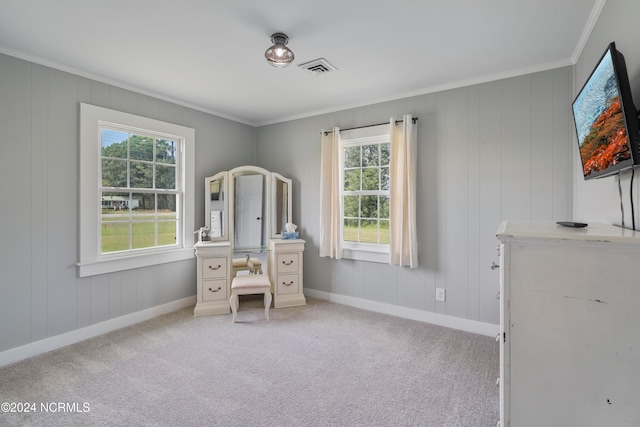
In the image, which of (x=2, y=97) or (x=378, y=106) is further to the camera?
(x=378, y=106)

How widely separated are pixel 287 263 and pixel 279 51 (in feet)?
7.83

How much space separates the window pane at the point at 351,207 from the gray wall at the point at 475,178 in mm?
615

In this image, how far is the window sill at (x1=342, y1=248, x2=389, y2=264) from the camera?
3.45 m

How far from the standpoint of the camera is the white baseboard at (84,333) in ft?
7.77

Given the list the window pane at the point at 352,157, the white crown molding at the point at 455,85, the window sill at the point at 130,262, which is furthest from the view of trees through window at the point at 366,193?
the window sill at the point at 130,262

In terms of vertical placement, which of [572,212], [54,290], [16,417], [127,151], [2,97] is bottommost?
[16,417]

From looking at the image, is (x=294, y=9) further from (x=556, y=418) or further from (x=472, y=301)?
(x=472, y=301)

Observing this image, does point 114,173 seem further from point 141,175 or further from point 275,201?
point 275,201

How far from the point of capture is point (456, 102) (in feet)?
9.84

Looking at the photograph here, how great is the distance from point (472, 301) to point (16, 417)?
351cm

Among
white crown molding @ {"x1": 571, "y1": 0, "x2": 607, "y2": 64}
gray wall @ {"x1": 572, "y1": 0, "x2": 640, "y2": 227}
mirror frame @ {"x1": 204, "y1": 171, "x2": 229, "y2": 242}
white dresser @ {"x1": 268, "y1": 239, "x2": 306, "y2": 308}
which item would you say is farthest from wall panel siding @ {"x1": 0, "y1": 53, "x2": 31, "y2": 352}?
white crown molding @ {"x1": 571, "y1": 0, "x2": 607, "y2": 64}

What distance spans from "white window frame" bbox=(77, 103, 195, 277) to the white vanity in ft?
1.16

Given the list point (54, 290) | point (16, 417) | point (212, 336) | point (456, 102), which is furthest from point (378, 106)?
point (16, 417)

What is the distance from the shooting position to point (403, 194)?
320cm
